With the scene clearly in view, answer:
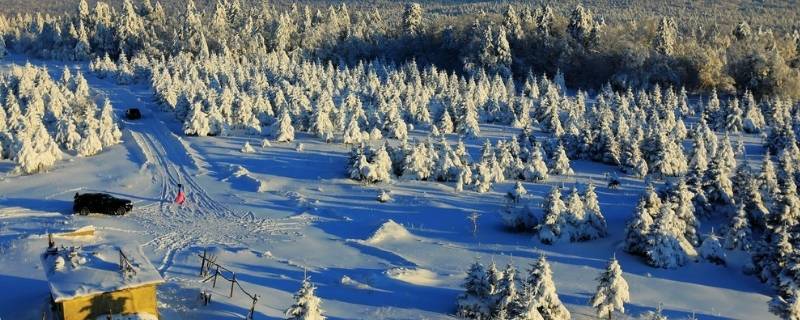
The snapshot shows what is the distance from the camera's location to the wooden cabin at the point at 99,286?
16438mm

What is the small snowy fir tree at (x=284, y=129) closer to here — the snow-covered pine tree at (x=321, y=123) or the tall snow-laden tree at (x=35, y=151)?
the snow-covered pine tree at (x=321, y=123)

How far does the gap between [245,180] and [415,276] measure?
524 inches

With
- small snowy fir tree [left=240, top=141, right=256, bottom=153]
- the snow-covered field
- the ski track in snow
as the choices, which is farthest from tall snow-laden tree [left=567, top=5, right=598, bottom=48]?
the ski track in snow

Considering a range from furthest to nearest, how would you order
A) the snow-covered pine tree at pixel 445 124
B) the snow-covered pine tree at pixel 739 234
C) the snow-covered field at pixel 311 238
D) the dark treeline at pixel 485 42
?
the dark treeline at pixel 485 42, the snow-covered pine tree at pixel 445 124, the snow-covered pine tree at pixel 739 234, the snow-covered field at pixel 311 238

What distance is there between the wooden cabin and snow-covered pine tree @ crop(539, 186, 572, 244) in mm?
13267

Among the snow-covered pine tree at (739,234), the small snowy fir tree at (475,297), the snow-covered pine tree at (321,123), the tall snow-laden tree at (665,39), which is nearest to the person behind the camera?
the small snowy fir tree at (475,297)

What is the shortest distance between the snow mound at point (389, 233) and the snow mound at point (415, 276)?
10.1 feet

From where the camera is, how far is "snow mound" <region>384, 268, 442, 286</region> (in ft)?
69.3

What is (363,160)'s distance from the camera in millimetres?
31984

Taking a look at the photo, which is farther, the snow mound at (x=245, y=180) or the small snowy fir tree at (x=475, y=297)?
the snow mound at (x=245, y=180)

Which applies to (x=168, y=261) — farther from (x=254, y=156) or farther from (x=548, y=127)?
(x=548, y=127)

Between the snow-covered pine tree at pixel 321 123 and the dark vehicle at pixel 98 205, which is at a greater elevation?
the snow-covered pine tree at pixel 321 123

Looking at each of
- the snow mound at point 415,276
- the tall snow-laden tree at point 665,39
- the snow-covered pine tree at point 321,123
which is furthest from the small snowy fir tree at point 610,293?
the tall snow-laden tree at point 665,39

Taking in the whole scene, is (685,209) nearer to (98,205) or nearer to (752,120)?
(98,205)
